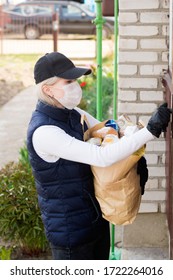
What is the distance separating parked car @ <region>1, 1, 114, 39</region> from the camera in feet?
73.8

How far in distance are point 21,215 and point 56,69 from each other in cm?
197

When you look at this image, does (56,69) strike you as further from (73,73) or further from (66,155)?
(66,155)

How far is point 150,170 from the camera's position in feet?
16.5

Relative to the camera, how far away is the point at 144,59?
16.0ft

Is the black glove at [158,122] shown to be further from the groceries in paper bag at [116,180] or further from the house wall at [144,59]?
the house wall at [144,59]

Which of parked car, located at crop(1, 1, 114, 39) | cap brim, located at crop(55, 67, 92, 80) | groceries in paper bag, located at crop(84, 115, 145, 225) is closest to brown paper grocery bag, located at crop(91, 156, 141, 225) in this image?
groceries in paper bag, located at crop(84, 115, 145, 225)

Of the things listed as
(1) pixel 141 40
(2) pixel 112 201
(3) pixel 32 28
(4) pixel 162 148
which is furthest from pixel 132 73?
(3) pixel 32 28

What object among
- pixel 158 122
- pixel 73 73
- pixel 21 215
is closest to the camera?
pixel 158 122

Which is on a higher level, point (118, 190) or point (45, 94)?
point (45, 94)

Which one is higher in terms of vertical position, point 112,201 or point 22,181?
point 112,201

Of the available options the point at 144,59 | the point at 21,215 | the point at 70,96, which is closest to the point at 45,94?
the point at 70,96

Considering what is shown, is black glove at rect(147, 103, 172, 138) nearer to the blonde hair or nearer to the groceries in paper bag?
the groceries in paper bag

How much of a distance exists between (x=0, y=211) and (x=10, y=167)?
2.59ft

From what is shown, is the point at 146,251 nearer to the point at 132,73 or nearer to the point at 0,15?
the point at 132,73
